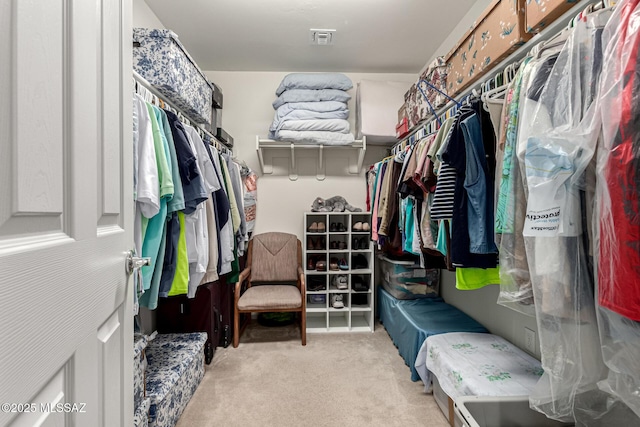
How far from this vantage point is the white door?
0.36 m

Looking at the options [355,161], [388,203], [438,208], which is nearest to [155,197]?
[438,208]

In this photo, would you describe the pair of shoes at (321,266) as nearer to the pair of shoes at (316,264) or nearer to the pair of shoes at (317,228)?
the pair of shoes at (316,264)

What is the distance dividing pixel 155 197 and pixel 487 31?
1.64 meters

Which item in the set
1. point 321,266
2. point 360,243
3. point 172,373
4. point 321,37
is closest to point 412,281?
point 360,243

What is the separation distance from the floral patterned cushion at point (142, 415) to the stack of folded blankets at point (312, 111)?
208 cm

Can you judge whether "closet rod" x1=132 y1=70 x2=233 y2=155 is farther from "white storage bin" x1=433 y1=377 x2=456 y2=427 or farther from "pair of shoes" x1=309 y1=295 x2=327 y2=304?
"white storage bin" x1=433 y1=377 x2=456 y2=427

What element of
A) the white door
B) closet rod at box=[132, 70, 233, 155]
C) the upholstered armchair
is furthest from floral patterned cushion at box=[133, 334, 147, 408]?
the upholstered armchair

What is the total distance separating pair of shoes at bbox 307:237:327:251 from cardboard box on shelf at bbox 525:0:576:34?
2.09 m

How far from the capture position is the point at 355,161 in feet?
10.2

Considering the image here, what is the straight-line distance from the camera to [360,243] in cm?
286

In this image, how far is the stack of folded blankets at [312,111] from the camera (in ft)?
8.54

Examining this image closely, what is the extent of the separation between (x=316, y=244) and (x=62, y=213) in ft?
7.70

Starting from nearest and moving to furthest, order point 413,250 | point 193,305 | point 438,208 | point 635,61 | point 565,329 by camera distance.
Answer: point 635,61 < point 565,329 < point 438,208 < point 413,250 < point 193,305

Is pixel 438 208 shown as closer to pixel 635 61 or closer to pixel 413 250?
pixel 413 250
